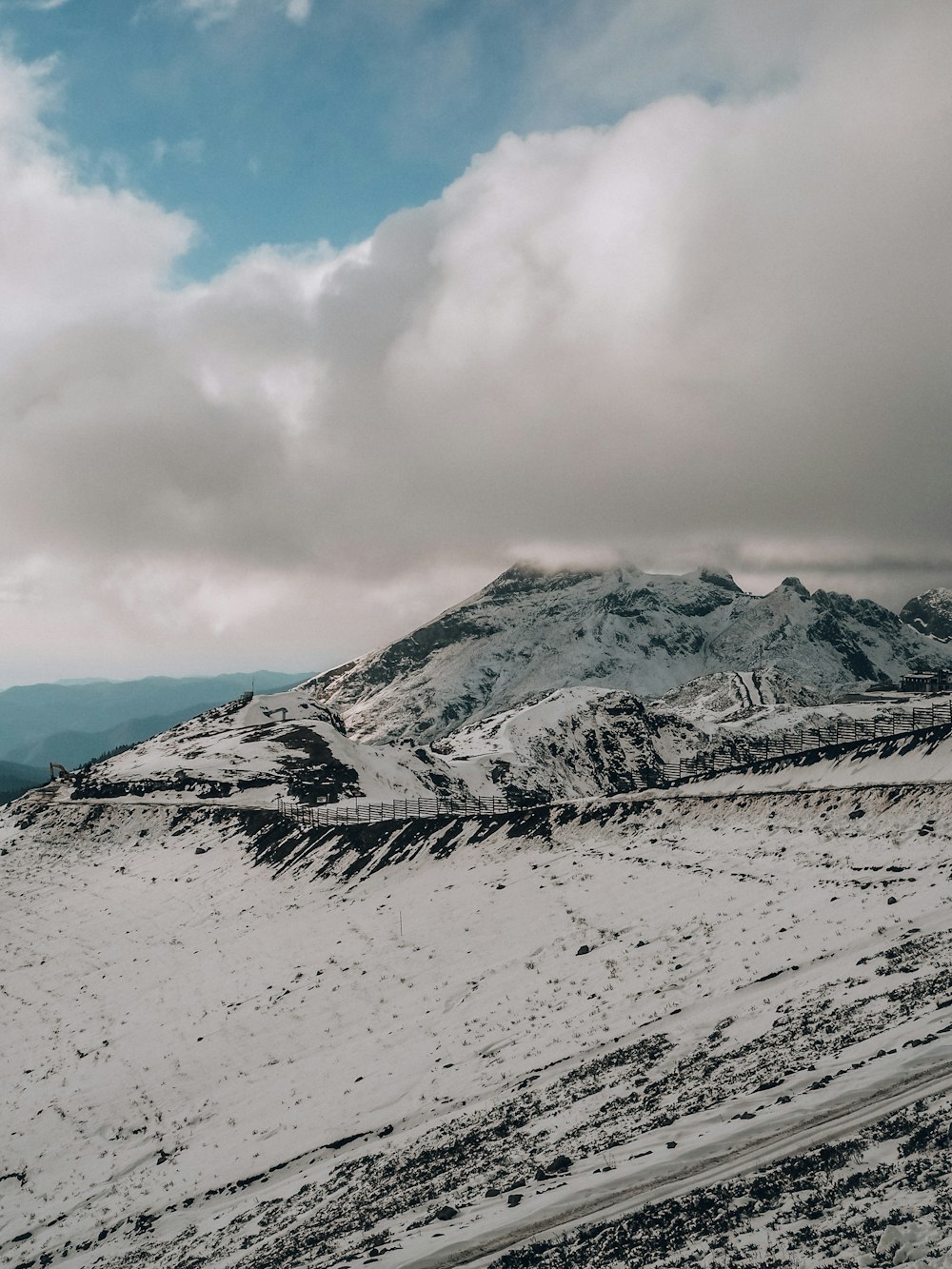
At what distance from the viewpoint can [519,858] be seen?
4634 centimetres

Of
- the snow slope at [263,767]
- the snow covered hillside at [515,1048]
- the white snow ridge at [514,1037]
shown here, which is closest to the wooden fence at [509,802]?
the white snow ridge at [514,1037]

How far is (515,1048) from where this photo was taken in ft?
83.0

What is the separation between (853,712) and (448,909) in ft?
537

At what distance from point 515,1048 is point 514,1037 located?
36.5 inches

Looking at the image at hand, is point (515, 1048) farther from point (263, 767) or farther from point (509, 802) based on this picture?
point (263, 767)

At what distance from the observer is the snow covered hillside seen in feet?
45.4

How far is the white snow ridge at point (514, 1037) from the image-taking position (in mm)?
13805

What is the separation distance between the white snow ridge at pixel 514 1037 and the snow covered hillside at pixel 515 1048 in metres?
0.11

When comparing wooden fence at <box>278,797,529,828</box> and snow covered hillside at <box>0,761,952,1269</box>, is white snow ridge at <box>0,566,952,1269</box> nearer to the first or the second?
snow covered hillside at <box>0,761,952,1269</box>

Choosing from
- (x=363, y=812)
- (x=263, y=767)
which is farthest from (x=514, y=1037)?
(x=263, y=767)

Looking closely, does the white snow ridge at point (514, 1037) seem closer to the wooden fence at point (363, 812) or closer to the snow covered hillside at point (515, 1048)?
the snow covered hillside at point (515, 1048)

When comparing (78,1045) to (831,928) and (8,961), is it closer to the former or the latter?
(8,961)

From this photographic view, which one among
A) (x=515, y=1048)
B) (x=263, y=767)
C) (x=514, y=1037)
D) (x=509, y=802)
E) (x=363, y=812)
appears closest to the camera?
(x=515, y=1048)

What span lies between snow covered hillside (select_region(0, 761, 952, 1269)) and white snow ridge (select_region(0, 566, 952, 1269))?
0.11 meters
